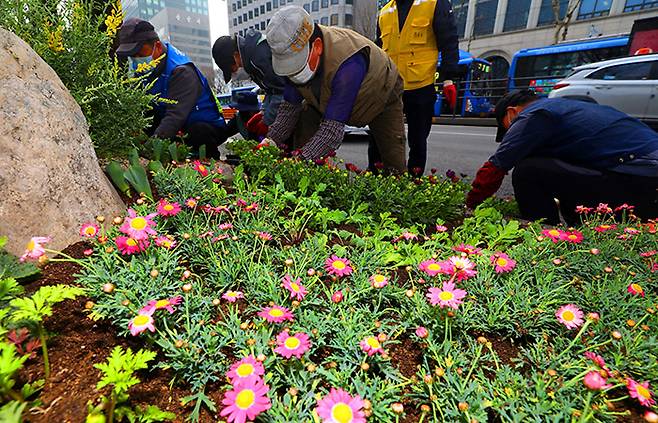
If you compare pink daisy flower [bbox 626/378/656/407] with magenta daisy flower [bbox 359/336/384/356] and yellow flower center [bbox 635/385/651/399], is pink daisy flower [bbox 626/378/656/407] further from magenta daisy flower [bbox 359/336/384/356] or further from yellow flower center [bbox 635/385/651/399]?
magenta daisy flower [bbox 359/336/384/356]

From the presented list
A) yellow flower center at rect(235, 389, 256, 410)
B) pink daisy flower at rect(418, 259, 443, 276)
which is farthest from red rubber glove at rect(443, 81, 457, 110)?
yellow flower center at rect(235, 389, 256, 410)

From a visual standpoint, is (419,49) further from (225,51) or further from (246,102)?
(246,102)

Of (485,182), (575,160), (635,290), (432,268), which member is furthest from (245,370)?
(575,160)

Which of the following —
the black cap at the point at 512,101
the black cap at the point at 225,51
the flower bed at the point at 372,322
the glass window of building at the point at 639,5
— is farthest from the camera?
the glass window of building at the point at 639,5

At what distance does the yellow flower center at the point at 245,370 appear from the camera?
705mm

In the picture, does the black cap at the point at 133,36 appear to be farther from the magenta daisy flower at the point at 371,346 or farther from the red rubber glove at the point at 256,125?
the magenta daisy flower at the point at 371,346

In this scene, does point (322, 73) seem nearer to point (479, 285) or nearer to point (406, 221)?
point (406, 221)

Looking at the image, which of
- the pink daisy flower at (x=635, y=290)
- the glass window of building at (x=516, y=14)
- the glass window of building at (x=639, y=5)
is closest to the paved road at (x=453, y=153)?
the pink daisy flower at (x=635, y=290)

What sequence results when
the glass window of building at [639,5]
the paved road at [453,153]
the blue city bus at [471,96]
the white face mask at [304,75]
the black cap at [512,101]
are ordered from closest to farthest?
the white face mask at [304,75]
the black cap at [512,101]
the paved road at [453,153]
the blue city bus at [471,96]
the glass window of building at [639,5]

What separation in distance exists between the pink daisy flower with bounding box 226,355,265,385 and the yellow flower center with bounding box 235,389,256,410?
30mm

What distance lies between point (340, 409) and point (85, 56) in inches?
75.8

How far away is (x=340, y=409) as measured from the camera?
658mm

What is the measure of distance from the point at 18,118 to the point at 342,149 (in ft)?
20.3

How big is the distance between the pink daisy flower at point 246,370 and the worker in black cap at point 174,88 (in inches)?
85.0
